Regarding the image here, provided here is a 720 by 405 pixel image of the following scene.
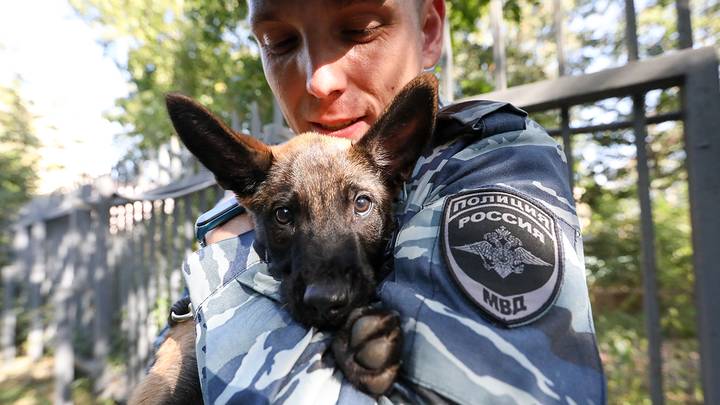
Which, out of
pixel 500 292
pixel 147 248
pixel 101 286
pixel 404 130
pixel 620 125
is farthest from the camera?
pixel 101 286

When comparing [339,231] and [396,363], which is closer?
[396,363]

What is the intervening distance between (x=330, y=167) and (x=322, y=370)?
3.34 feet

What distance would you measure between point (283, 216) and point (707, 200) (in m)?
1.97

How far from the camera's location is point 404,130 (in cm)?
177

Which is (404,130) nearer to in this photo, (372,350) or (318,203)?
(318,203)

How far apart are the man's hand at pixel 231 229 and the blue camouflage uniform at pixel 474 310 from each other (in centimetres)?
52

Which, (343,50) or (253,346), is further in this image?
(343,50)

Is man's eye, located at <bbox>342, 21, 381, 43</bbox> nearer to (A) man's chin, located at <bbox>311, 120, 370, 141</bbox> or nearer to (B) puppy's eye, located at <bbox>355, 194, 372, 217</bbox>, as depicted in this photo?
(A) man's chin, located at <bbox>311, 120, 370, 141</bbox>

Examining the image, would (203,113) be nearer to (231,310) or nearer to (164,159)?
(231,310)

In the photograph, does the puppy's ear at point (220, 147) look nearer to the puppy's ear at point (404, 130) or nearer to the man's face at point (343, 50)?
the man's face at point (343, 50)

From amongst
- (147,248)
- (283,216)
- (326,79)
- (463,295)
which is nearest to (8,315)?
(147,248)

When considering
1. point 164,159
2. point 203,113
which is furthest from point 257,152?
point 164,159

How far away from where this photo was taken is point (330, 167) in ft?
6.44

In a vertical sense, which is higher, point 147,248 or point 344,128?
point 344,128
